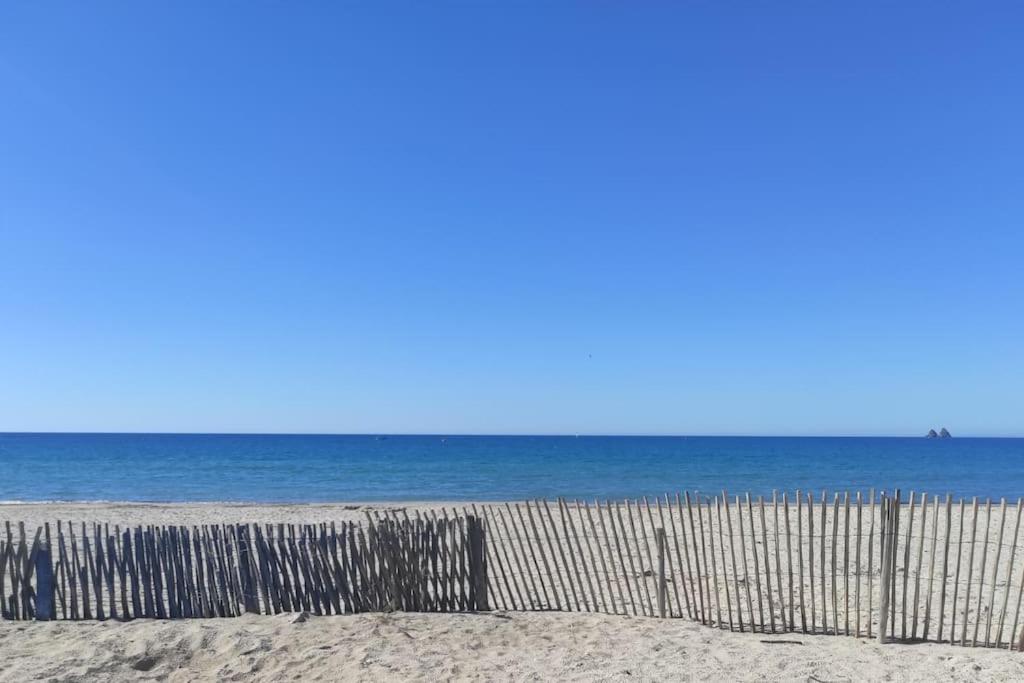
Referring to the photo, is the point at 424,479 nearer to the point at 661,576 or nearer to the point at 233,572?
the point at 233,572

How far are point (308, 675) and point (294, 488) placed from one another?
98.7 feet

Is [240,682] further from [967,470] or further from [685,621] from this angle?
[967,470]

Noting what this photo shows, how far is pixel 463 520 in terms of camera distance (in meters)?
7.89

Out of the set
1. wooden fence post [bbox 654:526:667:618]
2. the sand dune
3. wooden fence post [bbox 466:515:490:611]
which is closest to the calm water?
wooden fence post [bbox 466:515:490:611]

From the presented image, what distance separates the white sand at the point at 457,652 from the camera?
598cm

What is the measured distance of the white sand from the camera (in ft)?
19.6

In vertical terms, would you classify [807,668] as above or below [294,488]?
above

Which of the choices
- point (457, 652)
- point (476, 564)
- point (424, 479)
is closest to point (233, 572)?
point (476, 564)

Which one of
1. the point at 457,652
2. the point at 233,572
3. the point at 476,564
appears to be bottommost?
the point at 457,652

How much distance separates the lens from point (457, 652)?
255 inches

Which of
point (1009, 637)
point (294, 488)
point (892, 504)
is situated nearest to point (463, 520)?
point (892, 504)

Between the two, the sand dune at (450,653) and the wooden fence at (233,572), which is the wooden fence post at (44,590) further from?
the sand dune at (450,653)

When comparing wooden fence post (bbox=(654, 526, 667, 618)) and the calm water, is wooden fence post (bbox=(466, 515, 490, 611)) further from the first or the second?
the calm water

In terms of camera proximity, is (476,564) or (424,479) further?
(424,479)
